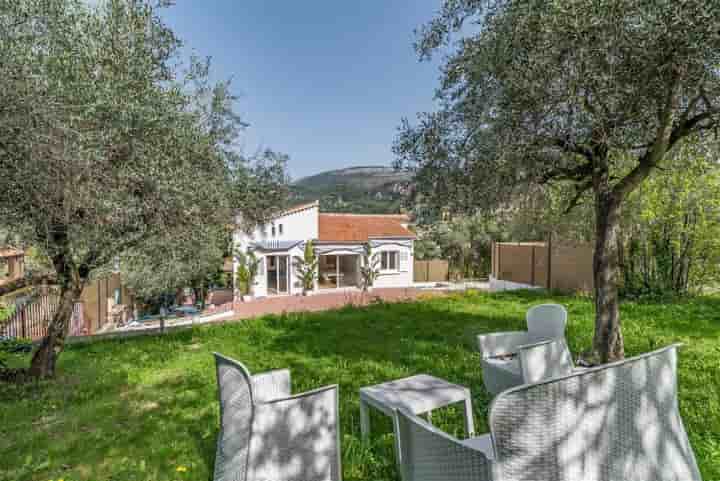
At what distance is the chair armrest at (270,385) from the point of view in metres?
3.18

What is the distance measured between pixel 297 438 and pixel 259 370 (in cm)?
322

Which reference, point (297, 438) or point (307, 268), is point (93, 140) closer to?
point (297, 438)

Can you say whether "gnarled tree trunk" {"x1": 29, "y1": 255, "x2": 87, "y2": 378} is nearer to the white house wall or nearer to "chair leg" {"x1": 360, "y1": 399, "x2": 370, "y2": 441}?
"chair leg" {"x1": 360, "y1": 399, "x2": 370, "y2": 441}

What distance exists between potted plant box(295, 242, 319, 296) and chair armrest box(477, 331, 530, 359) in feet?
50.5

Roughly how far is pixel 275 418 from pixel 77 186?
9.80 ft

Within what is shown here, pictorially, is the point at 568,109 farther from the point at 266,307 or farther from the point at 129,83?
the point at 266,307

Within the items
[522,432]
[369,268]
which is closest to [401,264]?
[369,268]

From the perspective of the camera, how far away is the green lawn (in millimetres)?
3070

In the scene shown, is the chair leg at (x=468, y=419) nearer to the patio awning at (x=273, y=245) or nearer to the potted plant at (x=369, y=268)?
the patio awning at (x=273, y=245)

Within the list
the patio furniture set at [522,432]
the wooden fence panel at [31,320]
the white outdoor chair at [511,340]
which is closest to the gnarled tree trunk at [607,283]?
the white outdoor chair at [511,340]

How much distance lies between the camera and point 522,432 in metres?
1.51

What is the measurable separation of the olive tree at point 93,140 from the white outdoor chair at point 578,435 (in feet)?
12.2

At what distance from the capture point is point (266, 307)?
48.3 ft

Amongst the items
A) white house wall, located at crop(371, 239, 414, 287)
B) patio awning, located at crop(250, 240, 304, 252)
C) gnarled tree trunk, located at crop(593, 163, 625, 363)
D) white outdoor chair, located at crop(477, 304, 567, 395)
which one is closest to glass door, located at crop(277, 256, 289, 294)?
patio awning, located at crop(250, 240, 304, 252)
